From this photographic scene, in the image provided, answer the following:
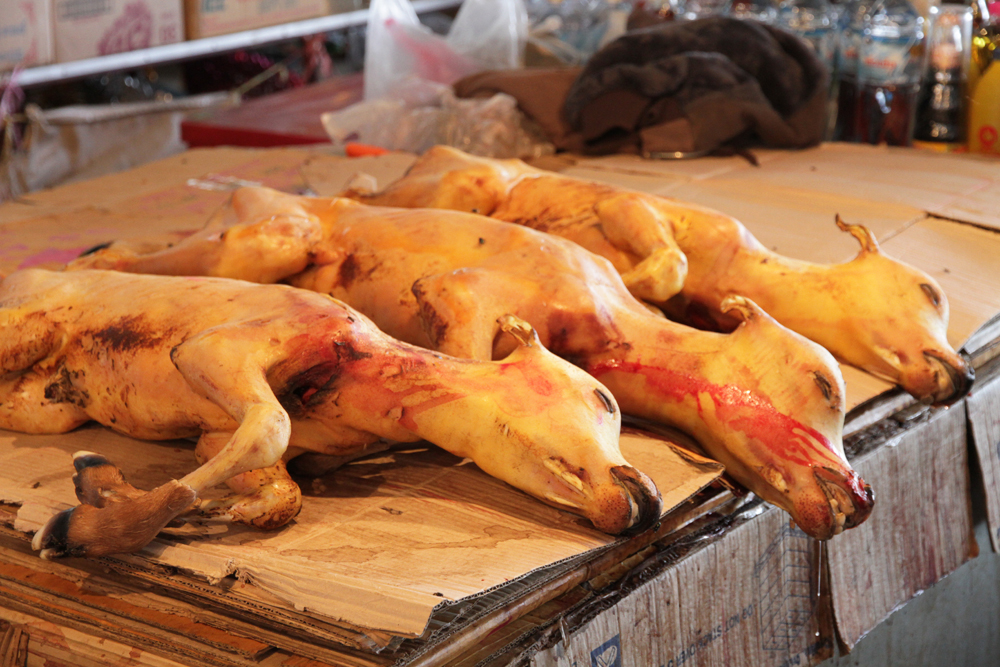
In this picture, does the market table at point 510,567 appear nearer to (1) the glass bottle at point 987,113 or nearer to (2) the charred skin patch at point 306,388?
(2) the charred skin patch at point 306,388

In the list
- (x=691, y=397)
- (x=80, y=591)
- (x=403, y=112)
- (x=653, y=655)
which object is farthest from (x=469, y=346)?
(x=403, y=112)

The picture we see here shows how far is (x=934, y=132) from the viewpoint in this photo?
11.0ft

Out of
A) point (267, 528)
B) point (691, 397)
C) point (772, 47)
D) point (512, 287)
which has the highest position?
point (772, 47)

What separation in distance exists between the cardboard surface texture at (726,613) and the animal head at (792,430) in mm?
138

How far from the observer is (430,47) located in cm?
393

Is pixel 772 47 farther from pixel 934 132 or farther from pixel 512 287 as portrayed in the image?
pixel 512 287

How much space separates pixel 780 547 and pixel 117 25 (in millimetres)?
3903

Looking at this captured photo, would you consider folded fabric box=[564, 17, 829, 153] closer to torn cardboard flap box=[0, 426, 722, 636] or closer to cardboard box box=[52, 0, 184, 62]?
torn cardboard flap box=[0, 426, 722, 636]

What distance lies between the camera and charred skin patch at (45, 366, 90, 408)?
156 cm

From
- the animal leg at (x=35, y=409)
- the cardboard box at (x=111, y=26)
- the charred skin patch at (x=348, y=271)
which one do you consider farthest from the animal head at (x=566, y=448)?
the cardboard box at (x=111, y=26)

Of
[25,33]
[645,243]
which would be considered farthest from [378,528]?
[25,33]

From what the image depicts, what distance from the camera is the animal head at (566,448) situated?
1211mm

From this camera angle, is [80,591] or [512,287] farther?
[512,287]

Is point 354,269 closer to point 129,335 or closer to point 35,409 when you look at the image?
point 129,335
